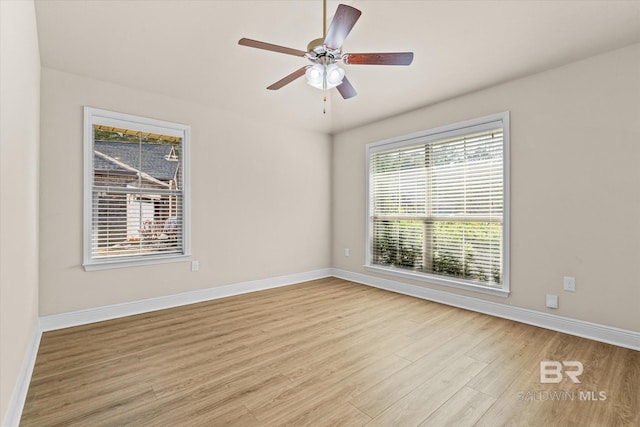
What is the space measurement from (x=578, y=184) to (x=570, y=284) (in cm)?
96

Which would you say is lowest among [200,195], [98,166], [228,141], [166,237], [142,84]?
[166,237]

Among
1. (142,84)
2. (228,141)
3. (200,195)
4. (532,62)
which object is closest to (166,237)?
(200,195)

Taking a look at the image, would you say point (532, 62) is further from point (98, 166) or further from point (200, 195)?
point (98, 166)

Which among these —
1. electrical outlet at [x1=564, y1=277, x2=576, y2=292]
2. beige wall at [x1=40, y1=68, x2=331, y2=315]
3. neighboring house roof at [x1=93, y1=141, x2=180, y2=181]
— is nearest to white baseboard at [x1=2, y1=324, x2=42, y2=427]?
beige wall at [x1=40, y1=68, x2=331, y2=315]

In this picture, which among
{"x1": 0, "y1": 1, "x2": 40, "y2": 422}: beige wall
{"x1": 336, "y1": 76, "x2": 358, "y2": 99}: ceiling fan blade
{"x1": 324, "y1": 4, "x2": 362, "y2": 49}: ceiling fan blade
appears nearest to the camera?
{"x1": 0, "y1": 1, "x2": 40, "y2": 422}: beige wall

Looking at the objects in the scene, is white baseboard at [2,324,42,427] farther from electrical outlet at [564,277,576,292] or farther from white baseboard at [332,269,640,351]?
electrical outlet at [564,277,576,292]

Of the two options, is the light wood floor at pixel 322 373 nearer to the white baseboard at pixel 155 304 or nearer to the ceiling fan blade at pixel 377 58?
the white baseboard at pixel 155 304

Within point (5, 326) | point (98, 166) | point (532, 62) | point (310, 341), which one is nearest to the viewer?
point (5, 326)

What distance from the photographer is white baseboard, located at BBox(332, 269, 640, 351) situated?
8.67 feet

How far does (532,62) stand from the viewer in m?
2.93

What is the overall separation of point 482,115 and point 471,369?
275 centimetres

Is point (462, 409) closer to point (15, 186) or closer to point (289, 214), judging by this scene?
point (15, 186)

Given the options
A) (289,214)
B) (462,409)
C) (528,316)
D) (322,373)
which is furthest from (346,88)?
(528,316)

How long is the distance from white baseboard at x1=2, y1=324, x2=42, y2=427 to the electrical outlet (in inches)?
165
